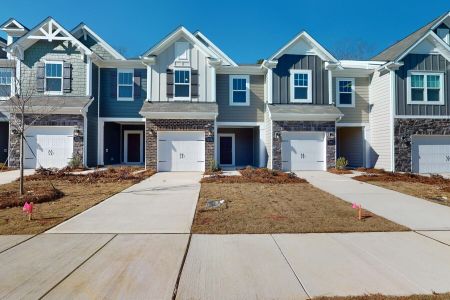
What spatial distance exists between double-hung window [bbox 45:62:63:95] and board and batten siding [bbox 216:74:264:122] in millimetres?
9041

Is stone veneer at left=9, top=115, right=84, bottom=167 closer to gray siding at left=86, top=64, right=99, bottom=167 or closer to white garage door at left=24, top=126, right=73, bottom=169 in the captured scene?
white garage door at left=24, top=126, right=73, bottom=169

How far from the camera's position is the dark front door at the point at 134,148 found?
813 inches

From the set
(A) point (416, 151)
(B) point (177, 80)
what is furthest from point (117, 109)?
(A) point (416, 151)

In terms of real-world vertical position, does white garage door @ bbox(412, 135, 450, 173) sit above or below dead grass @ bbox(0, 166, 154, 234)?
above

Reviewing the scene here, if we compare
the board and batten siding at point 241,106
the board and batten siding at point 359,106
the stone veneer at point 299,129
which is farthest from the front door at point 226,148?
the board and batten siding at point 359,106

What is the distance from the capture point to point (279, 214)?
6.57 meters

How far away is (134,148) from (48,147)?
6.12m

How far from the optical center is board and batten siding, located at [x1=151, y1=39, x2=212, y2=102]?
16.0 metres

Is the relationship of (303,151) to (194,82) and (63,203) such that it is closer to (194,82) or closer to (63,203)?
(194,82)

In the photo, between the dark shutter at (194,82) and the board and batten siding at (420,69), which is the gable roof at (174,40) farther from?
the board and batten siding at (420,69)

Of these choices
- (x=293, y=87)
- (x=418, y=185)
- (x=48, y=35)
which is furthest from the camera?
(x=293, y=87)

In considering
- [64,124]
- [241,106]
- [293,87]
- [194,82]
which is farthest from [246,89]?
[64,124]

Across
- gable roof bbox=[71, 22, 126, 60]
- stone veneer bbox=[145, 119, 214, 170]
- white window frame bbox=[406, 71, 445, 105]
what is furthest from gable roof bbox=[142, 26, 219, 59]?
white window frame bbox=[406, 71, 445, 105]

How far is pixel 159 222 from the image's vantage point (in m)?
5.93
